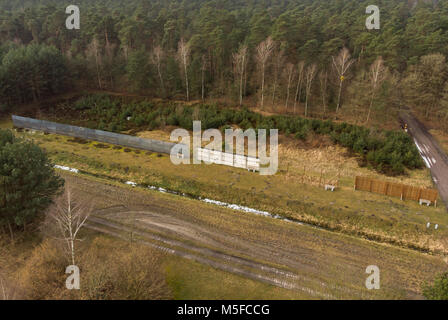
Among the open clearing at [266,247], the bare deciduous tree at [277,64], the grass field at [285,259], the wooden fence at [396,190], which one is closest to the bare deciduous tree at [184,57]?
the bare deciduous tree at [277,64]

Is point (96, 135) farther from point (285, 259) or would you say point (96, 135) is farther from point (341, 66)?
point (341, 66)

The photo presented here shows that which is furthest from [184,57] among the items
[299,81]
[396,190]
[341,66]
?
[396,190]

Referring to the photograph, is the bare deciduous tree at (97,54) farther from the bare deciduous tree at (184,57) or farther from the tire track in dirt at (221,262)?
the tire track in dirt at (221,262)

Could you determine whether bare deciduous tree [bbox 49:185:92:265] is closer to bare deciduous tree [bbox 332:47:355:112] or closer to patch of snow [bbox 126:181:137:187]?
patch of snow [bbox 126:181:137:187]

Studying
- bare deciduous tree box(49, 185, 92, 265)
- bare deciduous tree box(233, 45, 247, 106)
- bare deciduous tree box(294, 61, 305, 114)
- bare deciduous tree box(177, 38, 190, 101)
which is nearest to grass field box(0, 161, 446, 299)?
bare deciduous tree box(49, 185, 92, 265)
